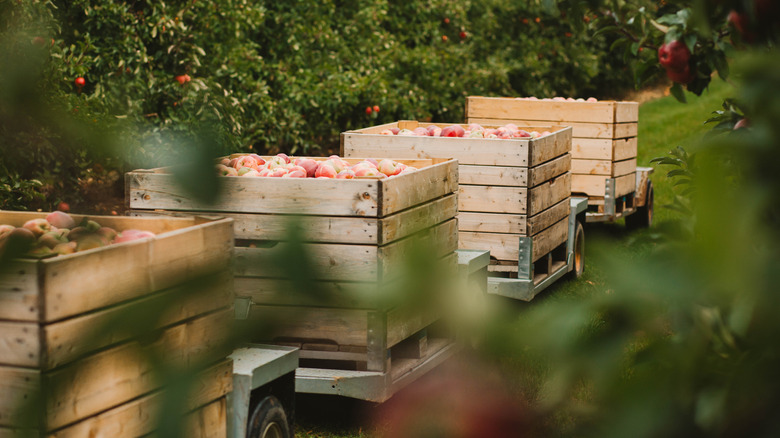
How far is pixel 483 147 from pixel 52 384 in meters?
4.78

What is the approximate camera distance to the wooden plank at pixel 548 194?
5382 mm

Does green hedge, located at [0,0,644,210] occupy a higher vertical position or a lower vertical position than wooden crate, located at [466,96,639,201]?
higher

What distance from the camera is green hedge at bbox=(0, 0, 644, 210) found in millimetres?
6695

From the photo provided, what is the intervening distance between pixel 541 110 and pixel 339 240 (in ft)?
14.9

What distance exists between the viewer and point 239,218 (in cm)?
359

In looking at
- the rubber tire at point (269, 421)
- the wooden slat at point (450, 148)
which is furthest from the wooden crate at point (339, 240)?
the wooden slat at point (450, 148)

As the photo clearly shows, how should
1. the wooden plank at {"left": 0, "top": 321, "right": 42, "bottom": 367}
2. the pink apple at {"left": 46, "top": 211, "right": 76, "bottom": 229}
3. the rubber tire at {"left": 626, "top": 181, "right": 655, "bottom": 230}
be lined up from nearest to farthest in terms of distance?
1. the wooden plank at {"left": 0, "top": 321, "right": 42, "bottom": 367}
2. the pink apple at {"left": 46, "top": 211, "right": 76, "bottom": 229}
3. the rubber tire at {"left": 626, "top": 181, "right": 655, "bottom": 230}

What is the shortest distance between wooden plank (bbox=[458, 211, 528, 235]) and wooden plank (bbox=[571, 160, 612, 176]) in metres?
2.23

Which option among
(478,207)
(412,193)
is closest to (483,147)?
(478,207)

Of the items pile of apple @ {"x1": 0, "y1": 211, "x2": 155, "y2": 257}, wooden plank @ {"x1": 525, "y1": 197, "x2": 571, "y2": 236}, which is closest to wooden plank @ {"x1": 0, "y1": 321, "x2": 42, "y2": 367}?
pile of apple @ {"x1": 0, "y1": 211, "x2": 155, "y2": 257}

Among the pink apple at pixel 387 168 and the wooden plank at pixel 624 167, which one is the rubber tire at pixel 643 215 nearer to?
the wooden plank at pixel 624 167

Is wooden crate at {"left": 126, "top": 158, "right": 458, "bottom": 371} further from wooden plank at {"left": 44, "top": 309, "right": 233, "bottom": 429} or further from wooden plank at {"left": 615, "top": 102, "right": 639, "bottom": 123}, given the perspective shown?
wooden plank at {"left": 615, "top": 102, "right": 639, "bottom": 123}

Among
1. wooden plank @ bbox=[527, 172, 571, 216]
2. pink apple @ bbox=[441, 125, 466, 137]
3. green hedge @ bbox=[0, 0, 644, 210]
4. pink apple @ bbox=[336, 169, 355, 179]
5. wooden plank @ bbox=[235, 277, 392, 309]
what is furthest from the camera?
green hedge @ bbox=[0, 0, 644, 210]

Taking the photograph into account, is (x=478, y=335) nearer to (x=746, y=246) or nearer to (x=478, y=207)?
(x=746, y=246)
